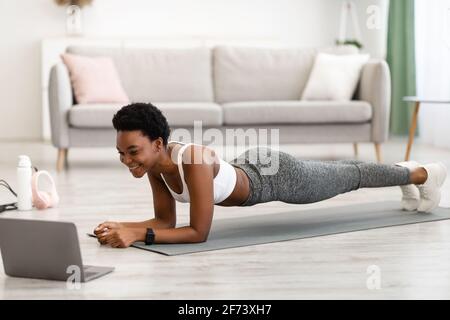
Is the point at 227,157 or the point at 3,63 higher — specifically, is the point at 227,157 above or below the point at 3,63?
below

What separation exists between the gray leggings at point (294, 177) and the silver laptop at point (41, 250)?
2.50 feet

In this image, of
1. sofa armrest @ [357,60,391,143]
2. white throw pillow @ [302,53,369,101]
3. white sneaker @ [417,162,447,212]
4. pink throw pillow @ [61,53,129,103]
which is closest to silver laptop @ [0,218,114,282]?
white sneaker @ [417,162,447,212]

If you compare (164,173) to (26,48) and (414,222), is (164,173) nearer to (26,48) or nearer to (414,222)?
(414,222)

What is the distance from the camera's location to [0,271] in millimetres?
2518

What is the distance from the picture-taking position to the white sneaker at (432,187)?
341cm

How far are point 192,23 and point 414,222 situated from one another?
4.86 m

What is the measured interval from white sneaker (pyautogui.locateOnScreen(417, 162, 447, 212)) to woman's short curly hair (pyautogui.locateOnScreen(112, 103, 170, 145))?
1.27m

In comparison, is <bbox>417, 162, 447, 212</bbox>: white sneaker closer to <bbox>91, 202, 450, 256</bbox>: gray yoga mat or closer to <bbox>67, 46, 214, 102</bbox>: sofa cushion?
<bbox>91, 202, 450, 256</bbox>: gray yoga mat

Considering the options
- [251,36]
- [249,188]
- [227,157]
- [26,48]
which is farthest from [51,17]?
[249,188]

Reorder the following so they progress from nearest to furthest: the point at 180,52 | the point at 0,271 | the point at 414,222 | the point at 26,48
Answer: the point at 0,271, the point at 414,222, the point at 180,52, the point at 26,48

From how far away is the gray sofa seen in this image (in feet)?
17.1

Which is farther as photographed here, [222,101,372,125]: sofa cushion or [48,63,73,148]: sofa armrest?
[222,101,372,125]: sofa cushion

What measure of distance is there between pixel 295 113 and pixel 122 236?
275 centimetres

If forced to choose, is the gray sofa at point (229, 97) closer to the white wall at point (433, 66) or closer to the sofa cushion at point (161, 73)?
the sofa cushion at point (161, 73)
